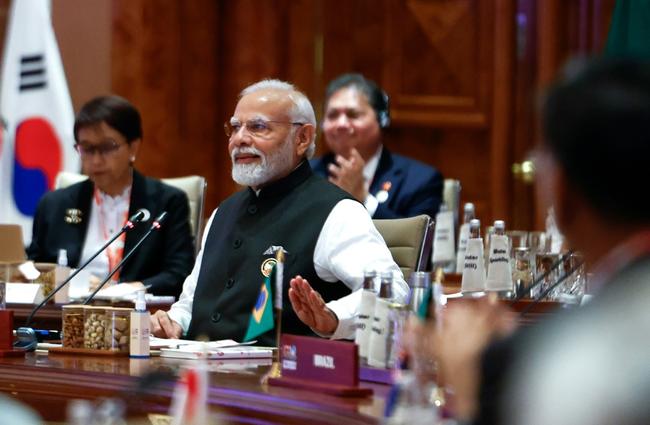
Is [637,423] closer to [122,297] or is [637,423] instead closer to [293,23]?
[122,297]

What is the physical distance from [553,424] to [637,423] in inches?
3.4

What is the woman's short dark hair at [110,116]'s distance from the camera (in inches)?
196

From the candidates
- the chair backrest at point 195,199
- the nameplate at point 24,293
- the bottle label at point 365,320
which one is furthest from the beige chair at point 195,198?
the bottle label at point 365,320

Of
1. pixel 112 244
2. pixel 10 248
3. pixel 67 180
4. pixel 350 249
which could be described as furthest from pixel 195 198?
pixel 350 249

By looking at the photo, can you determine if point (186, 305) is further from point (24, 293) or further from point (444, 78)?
point (444, 78)

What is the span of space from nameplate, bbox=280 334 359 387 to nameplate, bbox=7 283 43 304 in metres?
1.77

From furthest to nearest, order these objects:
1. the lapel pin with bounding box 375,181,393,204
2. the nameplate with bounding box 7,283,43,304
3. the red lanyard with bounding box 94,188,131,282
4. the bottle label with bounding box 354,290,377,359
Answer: the lapel pin with bounding box 375,181,393,204
the red lanyard with bounding box 94,188,131,282
the nameplate with bounding box 7,283,43,304
the bottle label with bounding box 354,290,377,359

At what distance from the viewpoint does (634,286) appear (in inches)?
53.3

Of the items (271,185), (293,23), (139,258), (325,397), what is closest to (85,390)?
(325,397)

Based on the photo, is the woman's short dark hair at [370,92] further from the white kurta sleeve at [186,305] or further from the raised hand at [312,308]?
the raised hand at [312,308]

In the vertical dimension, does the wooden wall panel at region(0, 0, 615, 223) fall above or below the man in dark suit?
above

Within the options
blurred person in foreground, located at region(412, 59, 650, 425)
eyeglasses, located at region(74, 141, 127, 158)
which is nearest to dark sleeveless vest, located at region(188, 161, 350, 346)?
eyeglasses, located at region(74, 141, 127, 158)

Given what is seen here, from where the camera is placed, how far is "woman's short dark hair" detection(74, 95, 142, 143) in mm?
4980

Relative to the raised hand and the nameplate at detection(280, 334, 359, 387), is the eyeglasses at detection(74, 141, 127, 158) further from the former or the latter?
the nameplate at detection(280, 334, 359, 387)
